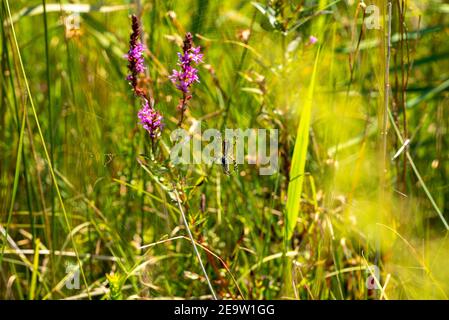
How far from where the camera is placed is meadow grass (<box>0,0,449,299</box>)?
102cm

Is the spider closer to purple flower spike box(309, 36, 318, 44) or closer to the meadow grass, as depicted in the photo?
the meadow grass

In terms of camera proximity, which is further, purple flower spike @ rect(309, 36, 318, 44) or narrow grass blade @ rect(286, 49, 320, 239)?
purple flower spike @ rect(309, 36, 318, 44)

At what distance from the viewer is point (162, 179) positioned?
854 mm

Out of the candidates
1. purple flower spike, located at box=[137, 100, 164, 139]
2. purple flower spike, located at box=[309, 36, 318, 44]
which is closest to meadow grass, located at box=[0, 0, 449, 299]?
purple flower spike, located at box=[309, 36, 318, 44]

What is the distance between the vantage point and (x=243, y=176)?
1131 millimetres

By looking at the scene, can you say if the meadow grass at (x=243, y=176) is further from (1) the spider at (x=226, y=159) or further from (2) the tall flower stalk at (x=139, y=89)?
(2) the tall flower stalk at (x=139, y=89)

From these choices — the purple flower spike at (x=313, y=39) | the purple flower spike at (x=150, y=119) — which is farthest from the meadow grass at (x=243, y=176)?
the purple flower spike at (x=150, y=119)

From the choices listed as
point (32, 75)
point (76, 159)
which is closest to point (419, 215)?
point (76, 159)

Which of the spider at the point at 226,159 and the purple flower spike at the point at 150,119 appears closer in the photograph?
the purple flower spike at the point at 150,119

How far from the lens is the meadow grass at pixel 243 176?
102 centimetres

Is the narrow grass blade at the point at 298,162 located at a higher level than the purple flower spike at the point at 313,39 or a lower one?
lower

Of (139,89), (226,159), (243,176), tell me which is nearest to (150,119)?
(139,89)

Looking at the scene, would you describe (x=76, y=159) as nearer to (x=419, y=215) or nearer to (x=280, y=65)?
(x=280, y=65)

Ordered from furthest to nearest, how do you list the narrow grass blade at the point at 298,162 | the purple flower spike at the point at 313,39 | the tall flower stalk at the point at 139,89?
the purple flower spike at the point at 313,39
the narrow grass blade at the point at 298,162
the tall flower stalk at the point at 139,89
